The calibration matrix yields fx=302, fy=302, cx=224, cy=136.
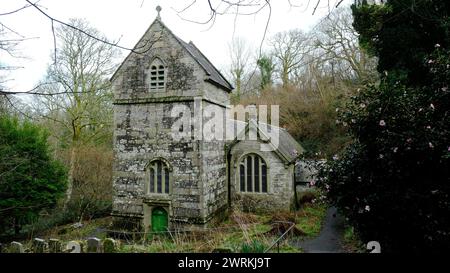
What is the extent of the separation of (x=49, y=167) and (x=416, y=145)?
17.8 m

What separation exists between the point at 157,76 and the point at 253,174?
7748 mm

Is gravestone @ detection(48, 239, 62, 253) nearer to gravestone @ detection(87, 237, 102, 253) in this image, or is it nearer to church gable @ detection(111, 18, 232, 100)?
gravestone @ detection(87, 237, 102, 253)

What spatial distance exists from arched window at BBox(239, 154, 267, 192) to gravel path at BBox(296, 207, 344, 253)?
4.03m

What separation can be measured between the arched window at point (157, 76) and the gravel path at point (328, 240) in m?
9.19

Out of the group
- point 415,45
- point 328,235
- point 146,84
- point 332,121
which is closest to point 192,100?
point 146,84

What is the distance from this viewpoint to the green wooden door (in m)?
14.1

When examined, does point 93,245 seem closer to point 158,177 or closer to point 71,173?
point 158,177

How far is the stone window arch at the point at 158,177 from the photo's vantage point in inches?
553

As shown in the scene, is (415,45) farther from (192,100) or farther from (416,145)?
(192,100)

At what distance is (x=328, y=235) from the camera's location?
45.2 feet

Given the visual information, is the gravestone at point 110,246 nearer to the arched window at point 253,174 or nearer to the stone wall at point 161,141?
the stone wall at point 161,141

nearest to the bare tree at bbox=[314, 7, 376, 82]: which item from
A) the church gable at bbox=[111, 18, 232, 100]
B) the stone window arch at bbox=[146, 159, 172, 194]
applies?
the church gable at bbox=[111, 18, 232, 100]

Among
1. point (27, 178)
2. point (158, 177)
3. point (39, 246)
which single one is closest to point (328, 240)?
point (158, 177)
